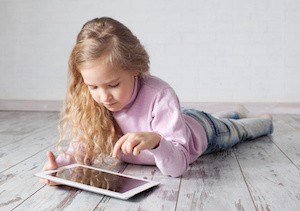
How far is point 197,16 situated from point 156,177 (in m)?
1.90

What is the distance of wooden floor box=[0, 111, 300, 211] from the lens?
3.59 ft

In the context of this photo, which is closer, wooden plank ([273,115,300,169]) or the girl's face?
the girl's face

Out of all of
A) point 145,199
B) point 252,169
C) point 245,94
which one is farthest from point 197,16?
point 145,199

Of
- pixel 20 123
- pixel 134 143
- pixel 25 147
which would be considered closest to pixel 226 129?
pixel 134 143

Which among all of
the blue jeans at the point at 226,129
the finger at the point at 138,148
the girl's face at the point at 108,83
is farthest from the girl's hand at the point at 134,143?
the blue jeans at the point at 226,129

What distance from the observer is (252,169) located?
1458 millimetres

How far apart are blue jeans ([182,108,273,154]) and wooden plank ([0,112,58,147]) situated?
87 centimetres

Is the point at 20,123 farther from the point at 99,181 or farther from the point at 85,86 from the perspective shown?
the point at 99,181

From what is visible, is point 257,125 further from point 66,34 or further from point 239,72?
point 66,34

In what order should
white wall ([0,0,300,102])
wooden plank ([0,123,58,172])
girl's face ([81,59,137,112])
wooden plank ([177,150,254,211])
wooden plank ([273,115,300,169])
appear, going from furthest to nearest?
white wall ([0,0,300,102]), wooden plank ([273,115,300,169]), wooden plank ([0,123,58,172]), girl's face ([81,59,137,112]), wooden plank ([177,150,254,211])

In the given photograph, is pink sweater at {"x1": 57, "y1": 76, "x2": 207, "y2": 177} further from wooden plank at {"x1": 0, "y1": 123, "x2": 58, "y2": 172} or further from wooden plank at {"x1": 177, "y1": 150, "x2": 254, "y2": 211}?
wooden plank at {"x1": 0, "y1": 123, "x2": 58, "y2": 172}

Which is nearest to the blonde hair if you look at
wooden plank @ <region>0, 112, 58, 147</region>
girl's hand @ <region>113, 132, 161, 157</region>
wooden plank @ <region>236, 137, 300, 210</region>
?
girl's hand @ <region>113, 132, 161, 157</region>

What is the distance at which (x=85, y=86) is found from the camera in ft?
4.69

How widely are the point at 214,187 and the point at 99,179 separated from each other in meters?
0.32
